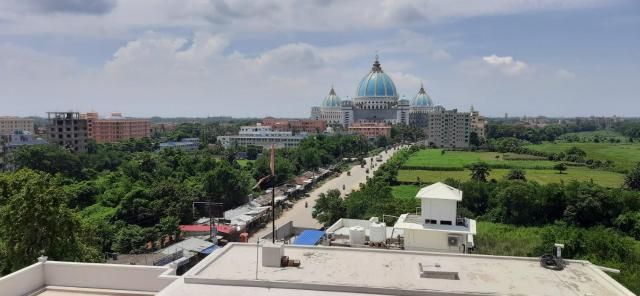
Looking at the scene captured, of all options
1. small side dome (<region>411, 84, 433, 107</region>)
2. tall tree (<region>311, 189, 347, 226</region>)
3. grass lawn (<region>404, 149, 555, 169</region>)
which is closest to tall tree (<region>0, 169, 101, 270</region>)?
tall tree (<region>311, 189, 347, 226</region>)

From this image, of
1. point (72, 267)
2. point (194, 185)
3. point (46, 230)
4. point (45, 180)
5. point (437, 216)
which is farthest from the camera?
point (194, 185)

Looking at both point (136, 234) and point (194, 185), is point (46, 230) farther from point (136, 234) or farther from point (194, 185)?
point (194, 185)

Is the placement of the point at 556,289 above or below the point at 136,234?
above

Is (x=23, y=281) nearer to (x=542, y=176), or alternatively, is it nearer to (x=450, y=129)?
(x=542, y=176)

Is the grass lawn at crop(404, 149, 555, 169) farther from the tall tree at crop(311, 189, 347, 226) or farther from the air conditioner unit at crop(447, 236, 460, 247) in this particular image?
the air conditioner unit at crop(447, 236, 460, 247)

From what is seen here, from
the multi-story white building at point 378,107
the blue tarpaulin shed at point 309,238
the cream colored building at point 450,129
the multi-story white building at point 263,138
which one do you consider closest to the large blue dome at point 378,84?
the multi-story white building at point 378,107

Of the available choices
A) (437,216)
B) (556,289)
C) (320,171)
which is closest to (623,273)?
(437,216)
